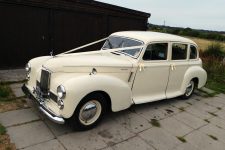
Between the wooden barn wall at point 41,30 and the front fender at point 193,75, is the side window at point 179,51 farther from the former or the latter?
the wooden barn wall at point 41,30

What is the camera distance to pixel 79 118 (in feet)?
14.6

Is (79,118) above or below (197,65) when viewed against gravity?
below

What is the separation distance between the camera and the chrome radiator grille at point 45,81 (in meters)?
4.65

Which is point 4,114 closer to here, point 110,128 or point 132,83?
point 110,128

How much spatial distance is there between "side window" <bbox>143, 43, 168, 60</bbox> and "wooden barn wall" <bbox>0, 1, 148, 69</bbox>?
4.73m

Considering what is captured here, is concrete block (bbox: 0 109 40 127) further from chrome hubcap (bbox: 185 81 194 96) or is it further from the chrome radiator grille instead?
chrome hubcap (bbox: 185 81 194 96)

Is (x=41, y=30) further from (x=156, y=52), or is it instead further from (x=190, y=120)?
(x=190, y=120)

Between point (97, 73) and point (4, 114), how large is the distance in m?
2.05

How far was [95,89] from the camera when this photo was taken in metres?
4.44

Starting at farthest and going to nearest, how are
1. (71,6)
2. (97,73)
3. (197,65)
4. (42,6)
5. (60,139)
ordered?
1. (71,6)
2. (42,6)
3. (197,65)
4. (97,73)
5. (60,139)

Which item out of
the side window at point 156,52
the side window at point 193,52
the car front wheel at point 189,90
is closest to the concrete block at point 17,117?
the side window at point 156,52

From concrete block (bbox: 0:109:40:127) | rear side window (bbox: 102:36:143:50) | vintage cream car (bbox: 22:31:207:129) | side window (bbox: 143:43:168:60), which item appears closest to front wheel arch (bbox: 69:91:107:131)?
vintage cream car (bbox: 22:31:207:129)

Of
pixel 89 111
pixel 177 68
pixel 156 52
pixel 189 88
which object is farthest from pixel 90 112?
pixel 189 88

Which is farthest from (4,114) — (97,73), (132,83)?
(132,83)
